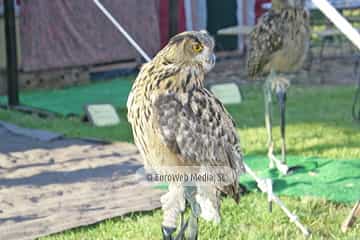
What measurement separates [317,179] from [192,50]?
9.94ft

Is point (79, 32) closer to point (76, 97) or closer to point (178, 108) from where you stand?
point (76, 97)

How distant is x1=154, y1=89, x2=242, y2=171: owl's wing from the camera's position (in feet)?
11.6

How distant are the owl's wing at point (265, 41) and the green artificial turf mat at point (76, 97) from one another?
3.97 m

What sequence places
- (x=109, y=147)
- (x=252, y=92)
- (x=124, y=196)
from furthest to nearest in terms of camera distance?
(x=252, y=92) < (x=109, y=147) < (x=124, y=196)

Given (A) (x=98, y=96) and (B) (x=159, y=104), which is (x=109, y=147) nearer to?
(A) (x=98, y=96)

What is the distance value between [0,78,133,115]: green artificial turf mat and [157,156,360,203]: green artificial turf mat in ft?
12.5

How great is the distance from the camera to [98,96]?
11.2 meters

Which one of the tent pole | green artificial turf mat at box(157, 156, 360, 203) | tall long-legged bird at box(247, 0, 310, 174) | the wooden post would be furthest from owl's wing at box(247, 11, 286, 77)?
the tent pole

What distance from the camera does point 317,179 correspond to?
6289 mm

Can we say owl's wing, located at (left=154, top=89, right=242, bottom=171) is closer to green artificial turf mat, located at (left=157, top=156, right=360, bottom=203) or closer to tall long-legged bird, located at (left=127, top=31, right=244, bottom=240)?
tall long-legged bird, located at (left=127, top=31, right=244, bottom=240)

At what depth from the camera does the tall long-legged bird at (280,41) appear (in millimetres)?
6082

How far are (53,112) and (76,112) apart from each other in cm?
29

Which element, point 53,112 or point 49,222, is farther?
point 53,112

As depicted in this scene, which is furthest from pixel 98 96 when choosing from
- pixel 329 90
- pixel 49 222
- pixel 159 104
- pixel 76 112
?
pixel 159 104
